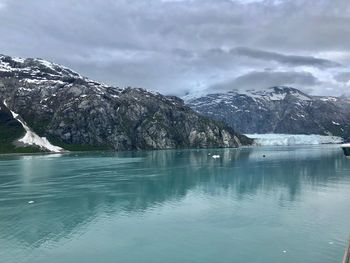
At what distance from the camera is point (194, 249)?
5872 cm

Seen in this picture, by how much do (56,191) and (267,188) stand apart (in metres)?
56.6

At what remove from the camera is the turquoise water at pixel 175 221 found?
57.1 metres

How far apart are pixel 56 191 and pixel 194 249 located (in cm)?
6697

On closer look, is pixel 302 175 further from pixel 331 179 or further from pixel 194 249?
pixel 194 249

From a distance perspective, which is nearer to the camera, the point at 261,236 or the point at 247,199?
the point at 261,236

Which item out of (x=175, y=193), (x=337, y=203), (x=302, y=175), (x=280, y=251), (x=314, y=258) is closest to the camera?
(x=314, y=258)

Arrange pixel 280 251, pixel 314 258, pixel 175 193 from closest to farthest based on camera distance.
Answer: pixel 314 258
pixel 280 251
pixel 175 193

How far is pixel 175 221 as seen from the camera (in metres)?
76.8

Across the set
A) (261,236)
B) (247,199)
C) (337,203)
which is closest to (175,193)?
(247,199)

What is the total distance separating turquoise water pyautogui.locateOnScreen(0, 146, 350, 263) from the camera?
57.1 m

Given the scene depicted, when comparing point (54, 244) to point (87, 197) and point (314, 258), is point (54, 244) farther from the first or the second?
point (87, 197)

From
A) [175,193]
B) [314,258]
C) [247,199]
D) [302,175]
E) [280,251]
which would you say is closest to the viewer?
[314,258]

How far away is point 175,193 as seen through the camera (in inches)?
4422

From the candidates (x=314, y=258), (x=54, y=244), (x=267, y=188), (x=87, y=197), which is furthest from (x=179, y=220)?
(x=267, y=188)
